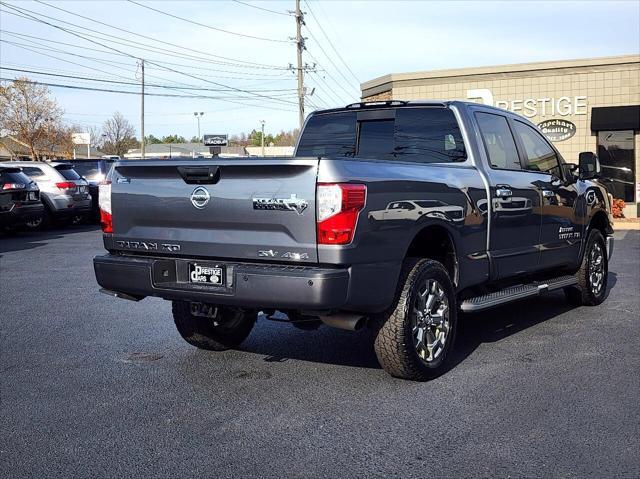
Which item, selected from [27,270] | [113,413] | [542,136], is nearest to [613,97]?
[542,136]

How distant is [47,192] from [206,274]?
1502cm

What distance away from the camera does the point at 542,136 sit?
7234 millimetres

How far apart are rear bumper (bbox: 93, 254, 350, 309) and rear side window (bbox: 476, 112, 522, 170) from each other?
242cm

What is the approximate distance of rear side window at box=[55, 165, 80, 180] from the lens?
19.0 meters

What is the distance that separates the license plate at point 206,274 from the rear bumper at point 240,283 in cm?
3

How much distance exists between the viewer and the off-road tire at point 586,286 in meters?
7.57

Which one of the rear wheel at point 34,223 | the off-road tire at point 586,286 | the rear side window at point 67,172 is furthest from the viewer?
the rear side window at point 67,172

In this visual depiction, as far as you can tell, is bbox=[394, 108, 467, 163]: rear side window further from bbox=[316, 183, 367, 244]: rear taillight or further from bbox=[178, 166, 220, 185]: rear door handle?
bbox=[178, 166, 220, 185]: rear door handle

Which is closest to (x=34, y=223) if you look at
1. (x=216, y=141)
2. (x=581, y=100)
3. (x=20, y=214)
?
(x=20, y=214)

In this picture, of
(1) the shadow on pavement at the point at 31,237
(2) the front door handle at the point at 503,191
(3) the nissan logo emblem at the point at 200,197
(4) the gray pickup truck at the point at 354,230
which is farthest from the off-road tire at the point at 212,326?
(1) the shadow on pavement at the point at 31,237

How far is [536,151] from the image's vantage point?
6.95 m

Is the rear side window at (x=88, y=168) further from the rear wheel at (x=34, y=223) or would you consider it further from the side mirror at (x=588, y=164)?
the side mirror at (x=588, y=164)

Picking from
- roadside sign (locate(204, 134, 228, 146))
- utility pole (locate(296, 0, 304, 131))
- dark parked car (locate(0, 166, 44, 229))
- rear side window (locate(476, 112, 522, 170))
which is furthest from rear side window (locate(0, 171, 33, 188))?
utility pole (locate(296, 0, 304, 131))

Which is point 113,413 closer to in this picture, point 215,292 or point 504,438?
point 215,292
